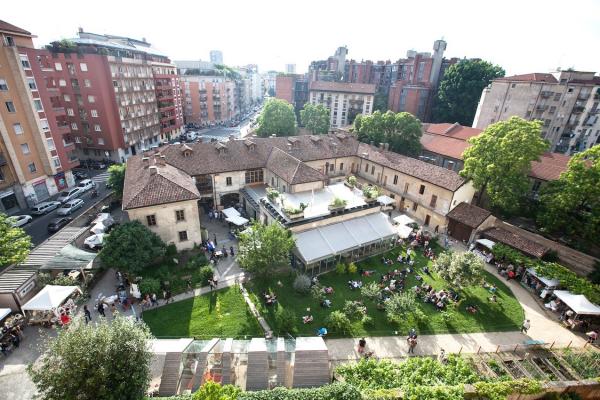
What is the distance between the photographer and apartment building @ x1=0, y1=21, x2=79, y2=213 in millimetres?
34438

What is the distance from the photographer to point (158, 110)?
6656 cm

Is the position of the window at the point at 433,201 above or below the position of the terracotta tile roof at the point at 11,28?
below

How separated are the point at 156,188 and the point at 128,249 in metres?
6.51

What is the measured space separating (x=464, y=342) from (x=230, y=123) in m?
94.1

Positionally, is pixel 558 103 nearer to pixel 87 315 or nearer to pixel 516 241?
pixel 516 241

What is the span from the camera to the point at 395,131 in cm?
4991

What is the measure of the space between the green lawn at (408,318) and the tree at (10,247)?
57.5 feet

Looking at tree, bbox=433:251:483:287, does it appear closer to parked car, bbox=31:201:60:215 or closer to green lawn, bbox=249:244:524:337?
green lawn, bbox=249:244:524:337

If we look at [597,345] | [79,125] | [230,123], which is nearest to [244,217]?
[597,345]

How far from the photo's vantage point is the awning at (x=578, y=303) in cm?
2288

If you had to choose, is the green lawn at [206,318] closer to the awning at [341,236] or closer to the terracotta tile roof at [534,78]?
the awning at [341,236]

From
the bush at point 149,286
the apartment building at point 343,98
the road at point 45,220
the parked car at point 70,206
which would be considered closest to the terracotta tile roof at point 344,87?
the apartment building at point 343,98

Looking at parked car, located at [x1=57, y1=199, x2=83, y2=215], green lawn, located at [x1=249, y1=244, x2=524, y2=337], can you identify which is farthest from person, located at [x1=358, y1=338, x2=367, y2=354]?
parked car, located at [x1=57, y1=199, x2=83, y2=215]

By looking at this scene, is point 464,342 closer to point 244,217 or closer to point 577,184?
point 577,184
